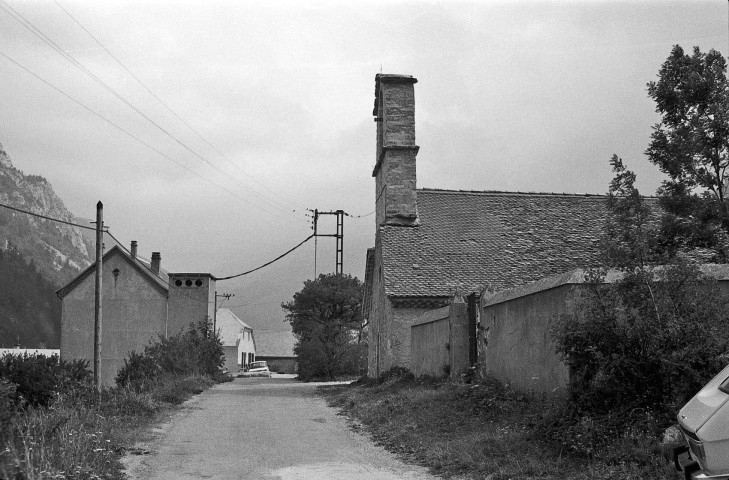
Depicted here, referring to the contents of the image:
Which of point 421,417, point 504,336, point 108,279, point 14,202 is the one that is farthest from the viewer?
point 14,202

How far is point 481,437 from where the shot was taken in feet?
35.9

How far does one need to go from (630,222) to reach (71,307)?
4103 centimetres

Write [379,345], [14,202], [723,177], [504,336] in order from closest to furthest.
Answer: [504,336]
[723,177]
[379,345]
[14,202]

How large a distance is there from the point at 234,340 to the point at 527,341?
7212cm

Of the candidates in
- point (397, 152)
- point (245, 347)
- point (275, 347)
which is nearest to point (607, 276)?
point (397, 152)

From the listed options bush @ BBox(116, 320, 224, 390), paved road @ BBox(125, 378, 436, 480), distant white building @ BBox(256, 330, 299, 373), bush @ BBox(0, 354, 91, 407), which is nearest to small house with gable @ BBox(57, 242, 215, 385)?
bush @ BBox(116, 320, 224, 390)

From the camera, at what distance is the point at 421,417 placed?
13938mm

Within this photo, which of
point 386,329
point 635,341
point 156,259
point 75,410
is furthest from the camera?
point 156,259

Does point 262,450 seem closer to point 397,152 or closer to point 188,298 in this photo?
point 397,152

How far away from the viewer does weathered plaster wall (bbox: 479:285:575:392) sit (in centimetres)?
1202

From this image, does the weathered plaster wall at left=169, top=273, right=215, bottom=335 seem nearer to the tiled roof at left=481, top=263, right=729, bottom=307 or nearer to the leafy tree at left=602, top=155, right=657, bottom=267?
the tiled roof at left=481, top=263, right=729, bottom=307

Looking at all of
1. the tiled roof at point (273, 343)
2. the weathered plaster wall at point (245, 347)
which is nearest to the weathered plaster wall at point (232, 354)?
the weathered plaster wall at point (245, 347)

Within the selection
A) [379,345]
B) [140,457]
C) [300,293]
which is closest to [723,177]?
[140,457]

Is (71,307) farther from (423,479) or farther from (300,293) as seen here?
(423,479)
